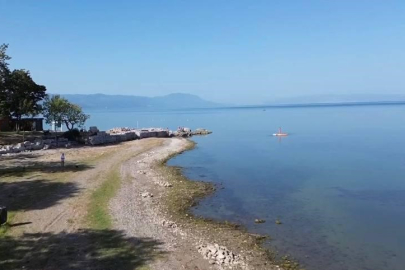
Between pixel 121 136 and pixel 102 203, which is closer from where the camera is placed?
pixel 102 203

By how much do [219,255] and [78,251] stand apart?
5700mm

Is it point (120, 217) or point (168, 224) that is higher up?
point (120, 217)

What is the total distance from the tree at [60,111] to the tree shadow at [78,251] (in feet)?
138

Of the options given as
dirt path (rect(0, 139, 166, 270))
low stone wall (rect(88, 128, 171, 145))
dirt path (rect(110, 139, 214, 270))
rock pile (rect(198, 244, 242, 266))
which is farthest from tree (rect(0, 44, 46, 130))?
rock pile (rect(198, 244, 242, 266))

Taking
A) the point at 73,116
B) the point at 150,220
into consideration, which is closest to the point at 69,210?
the point at 150,220

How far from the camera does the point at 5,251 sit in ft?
50.4

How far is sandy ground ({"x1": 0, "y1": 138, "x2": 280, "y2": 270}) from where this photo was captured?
15344 millimetres

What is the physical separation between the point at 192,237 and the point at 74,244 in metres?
Answer: 5.39

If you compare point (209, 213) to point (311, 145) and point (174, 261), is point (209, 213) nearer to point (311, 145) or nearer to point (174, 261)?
point (174, 261)

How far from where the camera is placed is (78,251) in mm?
15648

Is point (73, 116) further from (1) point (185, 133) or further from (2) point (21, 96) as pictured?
(1) point (185, 133)

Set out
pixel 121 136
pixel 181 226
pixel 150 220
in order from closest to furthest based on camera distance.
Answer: pixel 181 226, pixel 150 220, pixel 121 136

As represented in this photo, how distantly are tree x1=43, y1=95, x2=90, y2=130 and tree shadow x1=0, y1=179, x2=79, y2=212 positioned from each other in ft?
96.0

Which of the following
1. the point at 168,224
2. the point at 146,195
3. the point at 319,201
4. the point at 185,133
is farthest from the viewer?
the point at 185,133
